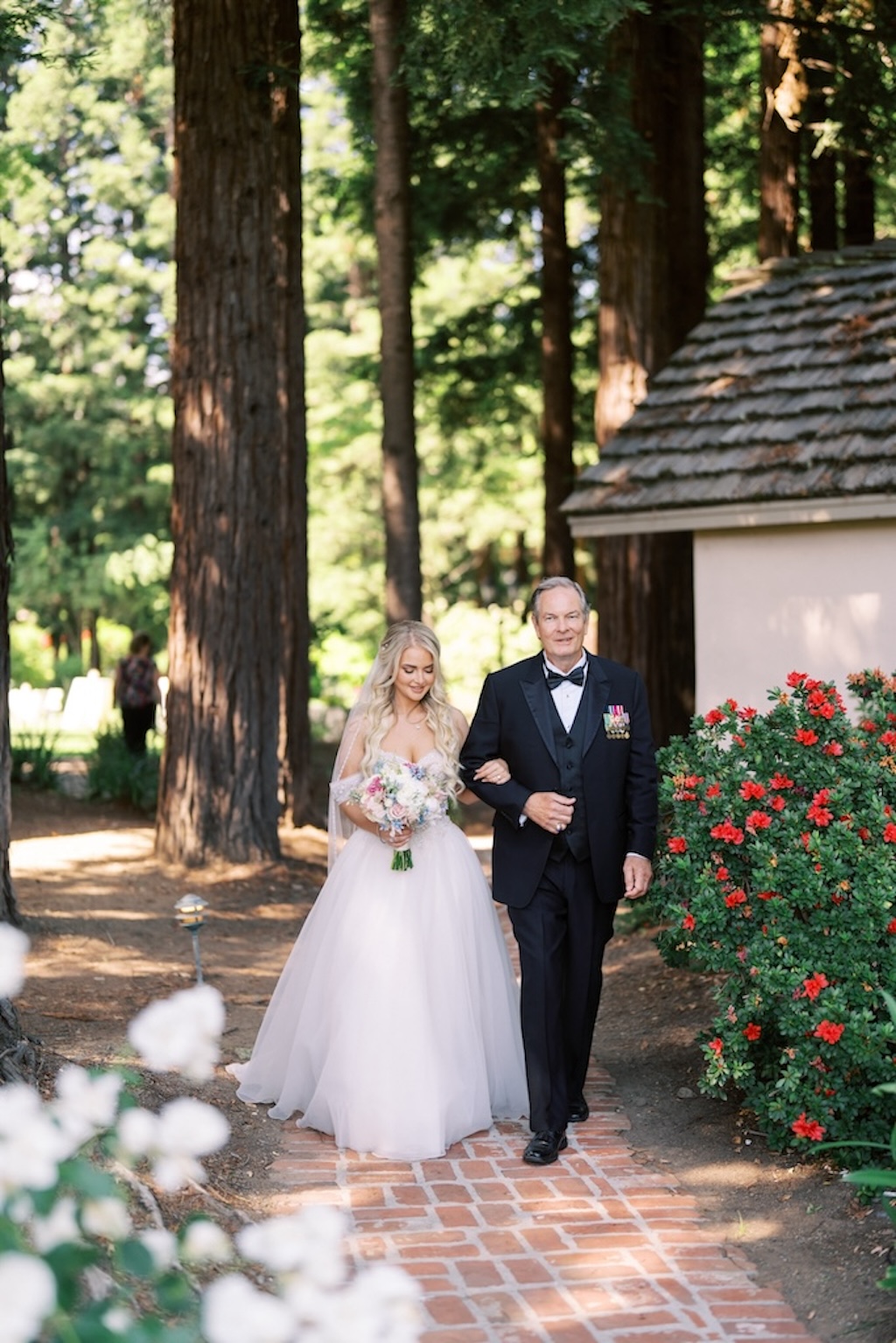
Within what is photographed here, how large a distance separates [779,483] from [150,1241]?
7.97m

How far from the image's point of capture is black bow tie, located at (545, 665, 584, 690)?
6543 millimetres

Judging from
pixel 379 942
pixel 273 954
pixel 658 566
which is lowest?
pixel 273 954

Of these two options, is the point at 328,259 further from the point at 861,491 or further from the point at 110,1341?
the point at 110,1341

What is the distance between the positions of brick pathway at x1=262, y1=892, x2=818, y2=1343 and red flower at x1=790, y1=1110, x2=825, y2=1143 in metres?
0.48

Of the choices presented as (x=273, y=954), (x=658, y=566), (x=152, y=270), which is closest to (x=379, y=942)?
(x=273, y=954)

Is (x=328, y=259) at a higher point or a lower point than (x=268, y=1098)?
higher

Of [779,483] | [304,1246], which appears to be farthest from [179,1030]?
[779,483]

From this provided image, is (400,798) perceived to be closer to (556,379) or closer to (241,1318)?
(241,1318)

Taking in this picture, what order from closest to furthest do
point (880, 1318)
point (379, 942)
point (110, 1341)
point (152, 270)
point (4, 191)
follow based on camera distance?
point (110, 1341)
point (880, 1318)
point (379, 942)
point (4, 191)
point (152, 270)

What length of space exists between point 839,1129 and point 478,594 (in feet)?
123

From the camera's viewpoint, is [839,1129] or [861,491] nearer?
[839,1129]

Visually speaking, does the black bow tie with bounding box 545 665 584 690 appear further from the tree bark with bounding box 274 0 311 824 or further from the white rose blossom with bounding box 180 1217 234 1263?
the tree bark with bounding box 274 0 311 824

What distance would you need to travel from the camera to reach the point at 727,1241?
18.0 ft

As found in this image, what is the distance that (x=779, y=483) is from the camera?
9.92 meters
